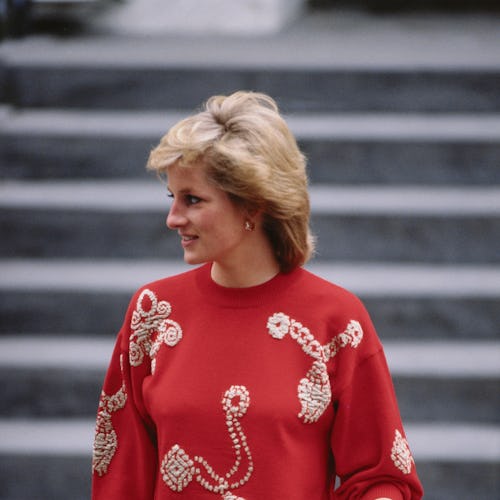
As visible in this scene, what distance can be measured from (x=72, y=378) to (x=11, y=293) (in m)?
0.48

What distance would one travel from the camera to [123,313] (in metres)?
3.77

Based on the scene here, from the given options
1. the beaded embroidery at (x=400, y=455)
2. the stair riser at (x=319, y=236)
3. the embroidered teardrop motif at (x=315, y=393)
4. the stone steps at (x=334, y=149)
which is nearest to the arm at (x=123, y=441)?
the embroidered teardrop motif at (x=315, y=393)

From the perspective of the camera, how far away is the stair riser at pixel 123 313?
3703 millimetres

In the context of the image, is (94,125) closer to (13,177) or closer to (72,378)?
(13,177)

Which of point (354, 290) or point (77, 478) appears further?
point (354, 290)

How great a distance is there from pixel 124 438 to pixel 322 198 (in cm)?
223

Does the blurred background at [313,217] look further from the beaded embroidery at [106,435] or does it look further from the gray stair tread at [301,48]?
the beaded embroidery at [106,435]

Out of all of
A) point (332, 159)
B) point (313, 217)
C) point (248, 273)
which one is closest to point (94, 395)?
point (313, 217)


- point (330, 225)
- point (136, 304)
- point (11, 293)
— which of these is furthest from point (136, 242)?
point (136, 304)

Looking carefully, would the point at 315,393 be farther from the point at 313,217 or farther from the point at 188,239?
the point at 313,217

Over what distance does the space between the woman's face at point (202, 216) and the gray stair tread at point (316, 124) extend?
235 centimetres

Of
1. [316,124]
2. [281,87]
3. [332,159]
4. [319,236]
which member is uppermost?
[281,87]

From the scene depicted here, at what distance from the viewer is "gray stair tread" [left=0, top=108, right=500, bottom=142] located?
4.06m

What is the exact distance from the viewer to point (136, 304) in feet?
6.05
